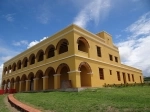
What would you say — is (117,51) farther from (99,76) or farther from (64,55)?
(64,55)

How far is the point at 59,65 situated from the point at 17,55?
15.4 m

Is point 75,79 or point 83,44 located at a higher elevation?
point 83,44

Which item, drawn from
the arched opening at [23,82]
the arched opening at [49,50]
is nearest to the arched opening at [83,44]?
the arched opening at [49,50]

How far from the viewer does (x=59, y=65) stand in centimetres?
1803

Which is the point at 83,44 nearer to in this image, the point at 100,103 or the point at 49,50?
the point at 49,50

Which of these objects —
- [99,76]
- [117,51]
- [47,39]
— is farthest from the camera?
[117,51]

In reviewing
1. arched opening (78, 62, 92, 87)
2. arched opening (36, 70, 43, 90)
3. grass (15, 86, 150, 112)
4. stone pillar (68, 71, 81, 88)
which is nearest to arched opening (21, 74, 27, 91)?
arched opening (36, 70, 43, 90)

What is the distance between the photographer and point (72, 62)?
54.0ft

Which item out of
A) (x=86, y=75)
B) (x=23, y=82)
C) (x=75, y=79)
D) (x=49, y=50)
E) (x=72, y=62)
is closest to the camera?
(x=75, y=79)

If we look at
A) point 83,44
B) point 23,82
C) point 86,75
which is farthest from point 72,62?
point 23,82

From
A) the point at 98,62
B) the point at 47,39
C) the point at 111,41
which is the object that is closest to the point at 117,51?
the point at 111,41

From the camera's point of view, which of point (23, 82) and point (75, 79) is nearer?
point (75, 79)

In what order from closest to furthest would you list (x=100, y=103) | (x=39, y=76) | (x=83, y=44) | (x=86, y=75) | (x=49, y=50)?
(x=100, y=103) < (x=86, y=75) < (x=83, y=44) < (x=49, y=50) < (x=39, y=76)

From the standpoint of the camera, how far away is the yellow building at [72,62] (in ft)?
56.0
